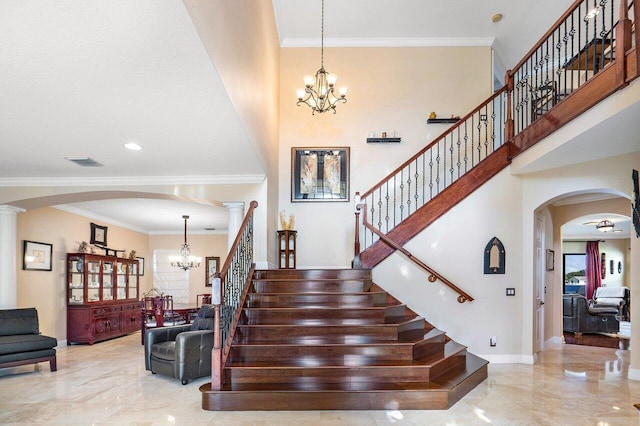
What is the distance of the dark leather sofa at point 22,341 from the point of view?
19.2 ft

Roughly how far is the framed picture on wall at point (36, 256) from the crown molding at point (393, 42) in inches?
227

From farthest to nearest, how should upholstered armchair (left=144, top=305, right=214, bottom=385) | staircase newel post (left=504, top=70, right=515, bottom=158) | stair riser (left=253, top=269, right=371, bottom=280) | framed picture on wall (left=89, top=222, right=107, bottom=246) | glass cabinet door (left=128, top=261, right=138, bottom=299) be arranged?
glass cabinet door (left=128, top=261, right=138, bottom=299) < framed picture on wall (left=89, top=222, right=107, bottom=246) < staircase newel post (left=504, top=70, right=515, bottom=158) < stair riser (left=253, top=269, right=371, bottom=280) < upholstered armchair (left=144, top=305, right=214, bottom=385)

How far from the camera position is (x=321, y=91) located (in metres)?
7.45

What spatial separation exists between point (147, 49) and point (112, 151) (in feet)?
8.57

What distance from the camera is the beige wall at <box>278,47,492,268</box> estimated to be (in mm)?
8164

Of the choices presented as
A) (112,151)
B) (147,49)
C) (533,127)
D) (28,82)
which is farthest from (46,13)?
(533,127)

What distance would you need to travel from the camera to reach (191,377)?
545 cm

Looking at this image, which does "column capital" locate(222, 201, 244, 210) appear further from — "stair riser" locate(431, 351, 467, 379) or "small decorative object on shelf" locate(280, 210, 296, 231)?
"stair riser" locate(431, 351, 467, 379)

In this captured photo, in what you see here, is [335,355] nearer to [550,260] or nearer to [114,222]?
[550,260]

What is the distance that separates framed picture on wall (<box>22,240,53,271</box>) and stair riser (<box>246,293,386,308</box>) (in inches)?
178

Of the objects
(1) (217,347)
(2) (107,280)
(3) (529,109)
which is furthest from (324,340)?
(2) (107,280)

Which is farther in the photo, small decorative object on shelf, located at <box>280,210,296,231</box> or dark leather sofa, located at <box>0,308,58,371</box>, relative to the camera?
small decorative object on shelf, located at <box>280,210,296,231</box>

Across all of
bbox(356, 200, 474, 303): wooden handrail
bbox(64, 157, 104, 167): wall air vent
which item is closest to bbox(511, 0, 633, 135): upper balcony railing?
bbox(356, 200, 474, 303): wooden handrail

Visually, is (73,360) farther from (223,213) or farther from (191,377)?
(223,213)
